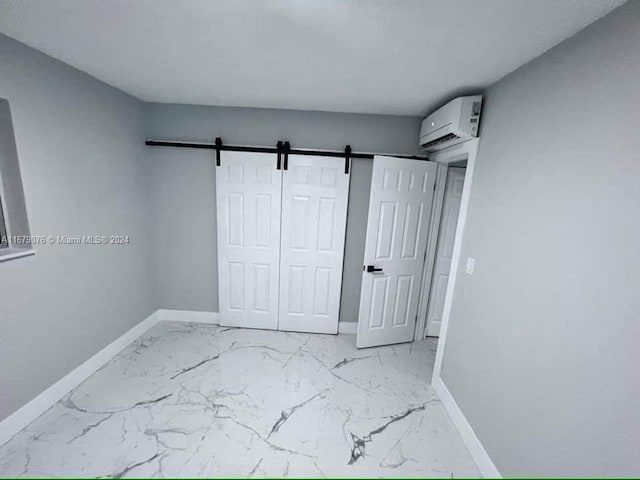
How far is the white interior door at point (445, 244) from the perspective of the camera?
266 centimetres

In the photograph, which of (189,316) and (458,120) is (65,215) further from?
(458,120)

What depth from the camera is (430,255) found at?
8.70 ft

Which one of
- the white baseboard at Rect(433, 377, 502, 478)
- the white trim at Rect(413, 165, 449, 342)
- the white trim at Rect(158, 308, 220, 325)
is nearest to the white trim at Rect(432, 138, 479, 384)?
the white baseboard at Rect(433, 377, 502, 478)

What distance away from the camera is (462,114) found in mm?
1757

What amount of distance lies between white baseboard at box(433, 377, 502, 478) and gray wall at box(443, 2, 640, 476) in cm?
6

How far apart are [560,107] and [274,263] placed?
7.98ft

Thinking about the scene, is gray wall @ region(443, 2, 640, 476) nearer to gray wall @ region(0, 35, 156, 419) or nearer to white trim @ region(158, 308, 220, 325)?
white trim @ region(158, 308, 220, 325)

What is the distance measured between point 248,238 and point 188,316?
121cm

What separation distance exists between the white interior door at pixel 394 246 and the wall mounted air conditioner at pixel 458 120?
370 mm

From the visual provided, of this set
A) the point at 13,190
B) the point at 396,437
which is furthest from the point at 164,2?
the point at 396,437

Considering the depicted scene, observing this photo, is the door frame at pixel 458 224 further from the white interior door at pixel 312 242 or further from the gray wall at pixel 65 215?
the gray wall at pixel 65 215

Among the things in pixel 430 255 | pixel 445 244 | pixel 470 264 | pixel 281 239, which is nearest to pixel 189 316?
pixel 281 239

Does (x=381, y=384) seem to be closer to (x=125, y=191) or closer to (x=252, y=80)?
(x=252, y=80)

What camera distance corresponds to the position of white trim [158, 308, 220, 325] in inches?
114
